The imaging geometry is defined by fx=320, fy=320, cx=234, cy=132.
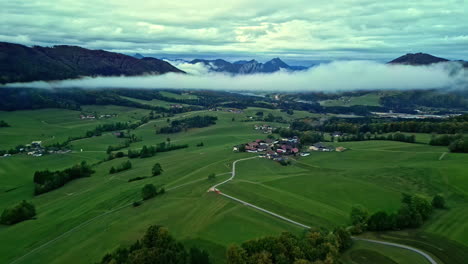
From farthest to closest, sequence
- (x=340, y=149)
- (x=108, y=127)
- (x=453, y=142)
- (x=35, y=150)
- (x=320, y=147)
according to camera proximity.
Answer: (x=108, y=127) < (x=35, y=150) < (x=320, y=147) < (x=340, y=149) < (x=453, y=142)

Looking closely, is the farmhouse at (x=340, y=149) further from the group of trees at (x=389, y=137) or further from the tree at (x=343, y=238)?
the tree at (x=343, y=238)

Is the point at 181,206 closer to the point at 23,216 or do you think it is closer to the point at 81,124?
the point at 23,216

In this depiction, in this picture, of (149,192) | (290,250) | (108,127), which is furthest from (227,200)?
(108,127)

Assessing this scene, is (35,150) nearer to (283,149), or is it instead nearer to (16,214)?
Answer: (16,214)

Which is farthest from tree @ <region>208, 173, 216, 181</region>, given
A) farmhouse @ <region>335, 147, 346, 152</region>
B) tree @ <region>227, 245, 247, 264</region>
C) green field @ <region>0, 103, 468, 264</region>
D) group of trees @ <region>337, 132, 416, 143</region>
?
group of trees @ <region>337, 132, 416, 143</region>

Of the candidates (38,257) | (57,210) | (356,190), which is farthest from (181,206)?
(356,190)
